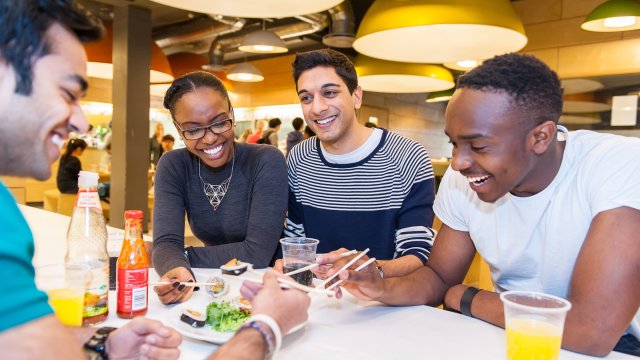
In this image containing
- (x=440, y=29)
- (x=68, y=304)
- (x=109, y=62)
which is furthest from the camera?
(x=109, y=62)

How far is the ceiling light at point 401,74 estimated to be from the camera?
5.44m

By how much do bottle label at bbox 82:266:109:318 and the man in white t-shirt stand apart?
0.62 m

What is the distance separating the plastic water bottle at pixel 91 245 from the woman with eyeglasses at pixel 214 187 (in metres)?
0.44

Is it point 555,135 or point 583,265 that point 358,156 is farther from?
point 583,265

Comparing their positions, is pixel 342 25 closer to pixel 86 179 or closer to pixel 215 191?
pixel 215 191

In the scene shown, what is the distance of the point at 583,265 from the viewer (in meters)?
1.23

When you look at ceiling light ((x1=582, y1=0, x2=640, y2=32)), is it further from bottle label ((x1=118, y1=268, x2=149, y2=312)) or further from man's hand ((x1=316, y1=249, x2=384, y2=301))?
bottle label ((x1=118, y1=268, x2=149, y2=312))

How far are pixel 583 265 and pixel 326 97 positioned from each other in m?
1.30

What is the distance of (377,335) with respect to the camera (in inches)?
47.8

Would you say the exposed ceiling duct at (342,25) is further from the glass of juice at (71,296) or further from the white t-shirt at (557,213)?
the glass of juice at (71,296)

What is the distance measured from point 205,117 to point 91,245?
792mm

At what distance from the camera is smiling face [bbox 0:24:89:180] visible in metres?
0.73

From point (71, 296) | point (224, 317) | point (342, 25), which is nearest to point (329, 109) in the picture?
point (224, 317)

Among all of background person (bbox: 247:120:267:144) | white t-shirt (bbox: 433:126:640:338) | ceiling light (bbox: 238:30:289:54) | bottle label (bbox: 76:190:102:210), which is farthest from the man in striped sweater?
background person (bbox: 247:120:267:144)
